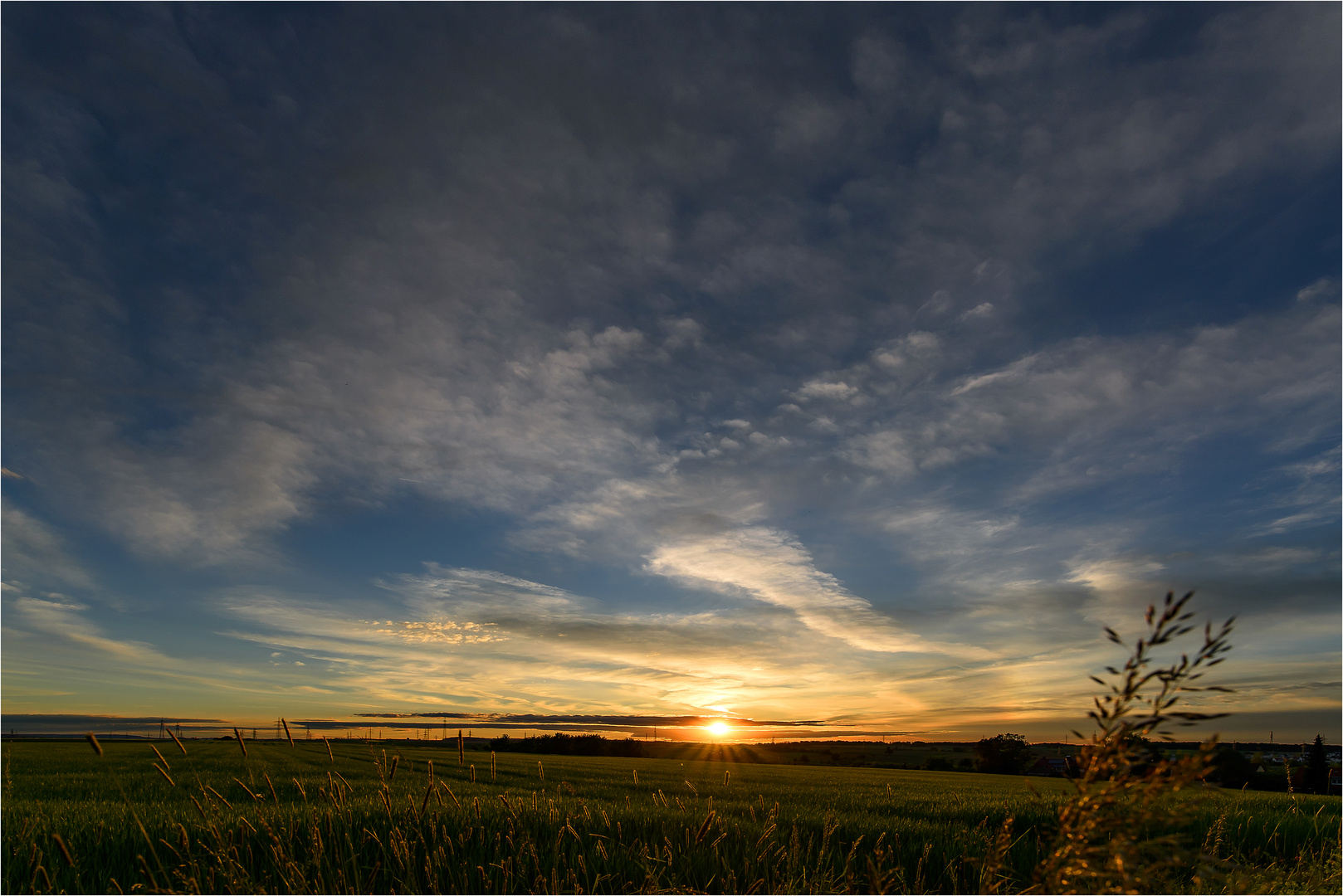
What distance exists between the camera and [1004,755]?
99938mm

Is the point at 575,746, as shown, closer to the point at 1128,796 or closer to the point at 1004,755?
the point at 1004,755

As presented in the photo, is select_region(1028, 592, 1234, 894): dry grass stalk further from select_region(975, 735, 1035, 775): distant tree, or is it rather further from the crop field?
select_region(975, 735, 1035, 775): distant tree

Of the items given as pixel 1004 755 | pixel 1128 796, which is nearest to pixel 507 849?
pixel 1128 796

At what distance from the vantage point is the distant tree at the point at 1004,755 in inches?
3804

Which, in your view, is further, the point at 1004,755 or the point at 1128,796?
the point at 1004,755

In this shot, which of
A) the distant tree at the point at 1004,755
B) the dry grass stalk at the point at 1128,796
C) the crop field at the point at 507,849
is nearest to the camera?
the dry grass stalk at the point at 1128,796

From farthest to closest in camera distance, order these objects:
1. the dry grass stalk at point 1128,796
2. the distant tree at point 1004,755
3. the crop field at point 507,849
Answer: the distant tree at point 1004,755 < the crop field at point 507,849 < the dry grass stalk at point 1128,796

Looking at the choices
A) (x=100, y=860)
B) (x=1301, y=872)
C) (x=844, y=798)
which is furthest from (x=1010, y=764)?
(x=100, y=860)

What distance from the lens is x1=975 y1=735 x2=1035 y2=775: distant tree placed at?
96.6 m

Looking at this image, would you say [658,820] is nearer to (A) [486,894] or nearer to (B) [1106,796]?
(A) [486,894]

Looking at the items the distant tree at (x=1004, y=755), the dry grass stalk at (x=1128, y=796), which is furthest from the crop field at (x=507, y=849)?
the distant tree at (x=1004, y=755)

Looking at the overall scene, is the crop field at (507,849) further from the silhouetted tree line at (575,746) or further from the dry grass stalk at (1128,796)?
the silhouetted tree line at (575,746)

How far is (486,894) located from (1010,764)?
378 feet

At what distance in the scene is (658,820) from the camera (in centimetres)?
Result: 868
